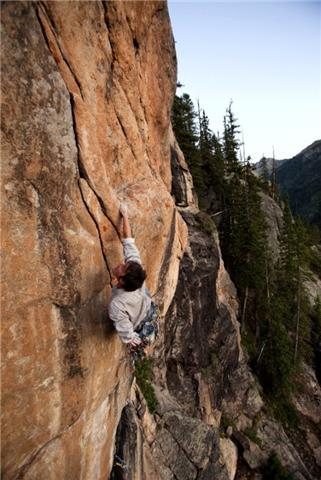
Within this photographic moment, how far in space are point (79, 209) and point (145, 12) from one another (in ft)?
13.9

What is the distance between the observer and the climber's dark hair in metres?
4.73

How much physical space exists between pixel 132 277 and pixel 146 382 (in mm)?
11981

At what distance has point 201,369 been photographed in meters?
21.4

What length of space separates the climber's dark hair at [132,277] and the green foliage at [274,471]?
2369 centimetres

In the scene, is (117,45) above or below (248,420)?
above

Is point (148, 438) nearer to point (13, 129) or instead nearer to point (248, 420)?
point (13, 129)

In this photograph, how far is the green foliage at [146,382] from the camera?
14.3 metres

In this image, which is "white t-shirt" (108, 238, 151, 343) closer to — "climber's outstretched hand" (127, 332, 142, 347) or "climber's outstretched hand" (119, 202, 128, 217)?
"climber's outstretched hand" (127, 332, 142, 347)

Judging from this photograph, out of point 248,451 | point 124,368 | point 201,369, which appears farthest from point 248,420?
point 124,368

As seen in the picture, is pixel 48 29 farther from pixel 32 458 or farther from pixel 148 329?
pixel 32 458

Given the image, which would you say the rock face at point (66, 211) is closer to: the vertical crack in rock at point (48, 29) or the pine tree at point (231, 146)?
the vertical crack in rock at point (48, 29)

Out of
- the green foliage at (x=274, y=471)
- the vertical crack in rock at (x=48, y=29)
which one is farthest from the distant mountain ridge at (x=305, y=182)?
the vertical crack in rock at (x=48, y=29)

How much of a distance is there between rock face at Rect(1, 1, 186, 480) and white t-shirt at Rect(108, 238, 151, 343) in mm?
458

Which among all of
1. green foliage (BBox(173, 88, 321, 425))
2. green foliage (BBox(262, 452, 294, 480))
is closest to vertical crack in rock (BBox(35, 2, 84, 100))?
green foliage (BBox(262, 452, 294, 480))
